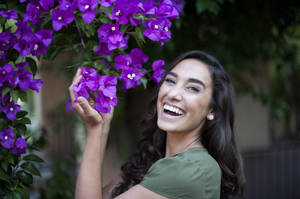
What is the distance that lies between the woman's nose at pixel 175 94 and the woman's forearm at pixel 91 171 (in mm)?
367

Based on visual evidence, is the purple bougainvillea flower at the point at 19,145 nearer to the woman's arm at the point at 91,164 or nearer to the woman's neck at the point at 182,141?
the woman's arm at the point at 91,164

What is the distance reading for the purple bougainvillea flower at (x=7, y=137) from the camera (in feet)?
4.48

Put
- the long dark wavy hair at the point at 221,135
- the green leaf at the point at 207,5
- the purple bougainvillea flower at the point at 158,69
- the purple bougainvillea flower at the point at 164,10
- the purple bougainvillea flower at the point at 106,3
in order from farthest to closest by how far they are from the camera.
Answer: the green leaf at the point at 207,5 < the long dark wavy hair at the point at 221,135 < the purple bougainvillea flower at the point at 158,69 < the purple bougainvillea flower at the point at 164,10 < the purple bougainvillea flower at the point at 106,3

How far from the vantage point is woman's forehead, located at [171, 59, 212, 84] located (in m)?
1.62

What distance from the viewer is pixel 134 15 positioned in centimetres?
132

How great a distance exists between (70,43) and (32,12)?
0.22 metres

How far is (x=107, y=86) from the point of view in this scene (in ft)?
4.31

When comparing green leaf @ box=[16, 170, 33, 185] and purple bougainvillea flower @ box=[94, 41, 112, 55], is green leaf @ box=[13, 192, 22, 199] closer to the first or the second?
green leaf @ box=[16, 170, 33, 185]

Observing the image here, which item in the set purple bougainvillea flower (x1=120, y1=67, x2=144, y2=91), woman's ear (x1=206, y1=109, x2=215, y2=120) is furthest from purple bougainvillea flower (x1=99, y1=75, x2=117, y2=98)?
woman's ear (x1=206, y1=109, x2=215, y2=120)

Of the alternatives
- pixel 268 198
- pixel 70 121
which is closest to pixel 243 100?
pixel 268 198

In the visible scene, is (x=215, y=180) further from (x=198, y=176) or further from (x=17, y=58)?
(x=17, y=58)

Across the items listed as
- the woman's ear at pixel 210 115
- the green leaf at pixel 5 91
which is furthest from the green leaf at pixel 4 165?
the woman's ear at pixel 210 115

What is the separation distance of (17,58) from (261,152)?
4.49 metres

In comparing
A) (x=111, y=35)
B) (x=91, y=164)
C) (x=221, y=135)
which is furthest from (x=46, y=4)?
(x=221, y=135)
